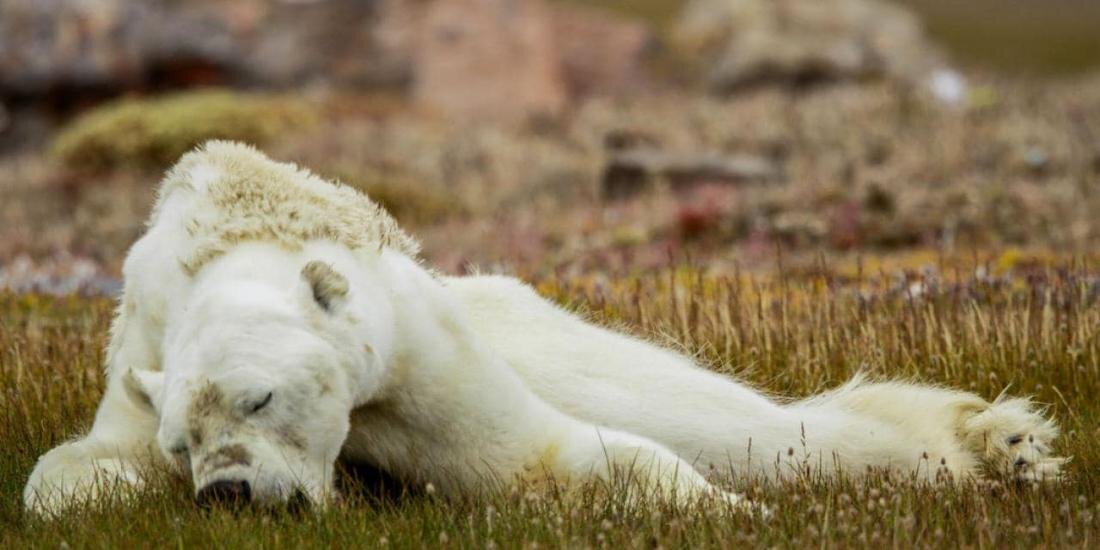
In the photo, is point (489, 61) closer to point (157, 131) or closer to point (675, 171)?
point (157, 131)

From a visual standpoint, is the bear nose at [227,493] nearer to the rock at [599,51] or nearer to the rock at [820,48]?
the rock at [820,48]

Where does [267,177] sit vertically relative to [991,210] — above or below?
above

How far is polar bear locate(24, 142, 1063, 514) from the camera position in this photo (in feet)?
14.2

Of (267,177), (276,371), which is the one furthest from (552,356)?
(276,371)

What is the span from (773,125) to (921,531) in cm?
2342

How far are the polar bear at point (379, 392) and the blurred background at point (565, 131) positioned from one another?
90.5 inches

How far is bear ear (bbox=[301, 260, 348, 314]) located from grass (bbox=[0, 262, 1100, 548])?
0.63 metres

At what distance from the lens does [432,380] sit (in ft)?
16.7

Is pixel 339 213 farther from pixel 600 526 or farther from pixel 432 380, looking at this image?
pixel 600 526

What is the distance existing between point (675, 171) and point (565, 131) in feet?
27.6

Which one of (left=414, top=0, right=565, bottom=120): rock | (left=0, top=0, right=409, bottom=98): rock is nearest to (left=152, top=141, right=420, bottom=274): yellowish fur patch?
(left=0, top=0, right=409, bottom=98): rock

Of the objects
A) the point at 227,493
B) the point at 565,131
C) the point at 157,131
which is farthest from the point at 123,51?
the point at 227,493

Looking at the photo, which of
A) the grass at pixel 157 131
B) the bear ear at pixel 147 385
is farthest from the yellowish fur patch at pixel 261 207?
the grass at pixel 157 131

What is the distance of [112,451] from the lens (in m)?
5.26
